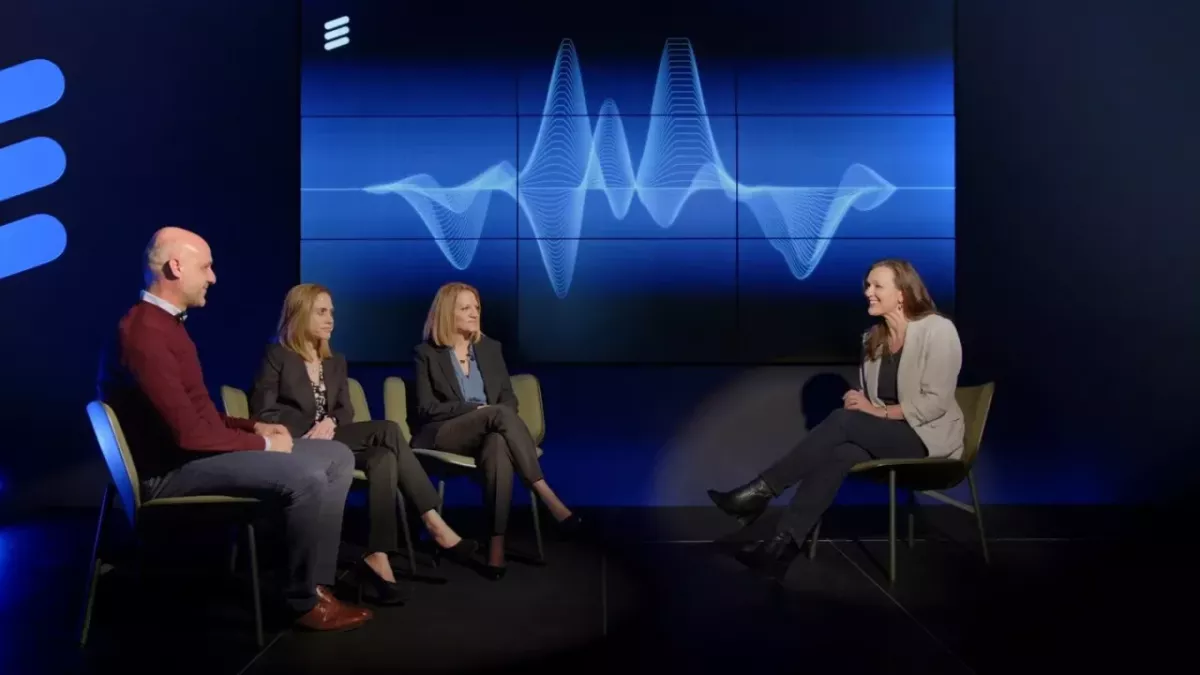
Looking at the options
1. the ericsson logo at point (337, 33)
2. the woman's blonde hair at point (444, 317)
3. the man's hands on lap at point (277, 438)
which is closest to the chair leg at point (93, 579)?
the man's hands on lap at point (277, 438)

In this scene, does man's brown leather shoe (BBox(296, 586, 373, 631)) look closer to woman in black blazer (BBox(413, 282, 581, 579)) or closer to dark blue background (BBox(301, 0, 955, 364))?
woman in black blazer (BBox(413, 282, 581, 579))

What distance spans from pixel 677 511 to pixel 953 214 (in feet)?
7.03

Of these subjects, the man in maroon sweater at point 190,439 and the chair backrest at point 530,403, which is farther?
the chair backrest at point 530,403

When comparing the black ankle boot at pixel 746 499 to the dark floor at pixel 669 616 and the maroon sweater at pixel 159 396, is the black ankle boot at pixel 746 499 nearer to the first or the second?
the dark floor at pixel 669 616

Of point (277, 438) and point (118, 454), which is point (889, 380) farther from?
point (118, 454)

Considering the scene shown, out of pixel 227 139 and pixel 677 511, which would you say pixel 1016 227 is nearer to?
pixel 677 511

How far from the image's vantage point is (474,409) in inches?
163

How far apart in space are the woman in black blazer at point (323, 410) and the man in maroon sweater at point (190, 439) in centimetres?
57

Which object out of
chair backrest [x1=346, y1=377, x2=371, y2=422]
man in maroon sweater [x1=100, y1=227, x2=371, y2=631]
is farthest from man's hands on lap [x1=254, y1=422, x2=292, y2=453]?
chair backrest [x1=346, y1=377, x2=371, y2=422]

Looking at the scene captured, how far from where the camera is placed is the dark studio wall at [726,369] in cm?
509

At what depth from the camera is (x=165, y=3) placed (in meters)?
5.14

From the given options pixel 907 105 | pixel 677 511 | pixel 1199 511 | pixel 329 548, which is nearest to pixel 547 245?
pixel 677 511

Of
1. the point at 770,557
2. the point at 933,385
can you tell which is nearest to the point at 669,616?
the point at 770,557

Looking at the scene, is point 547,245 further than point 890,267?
Yes
